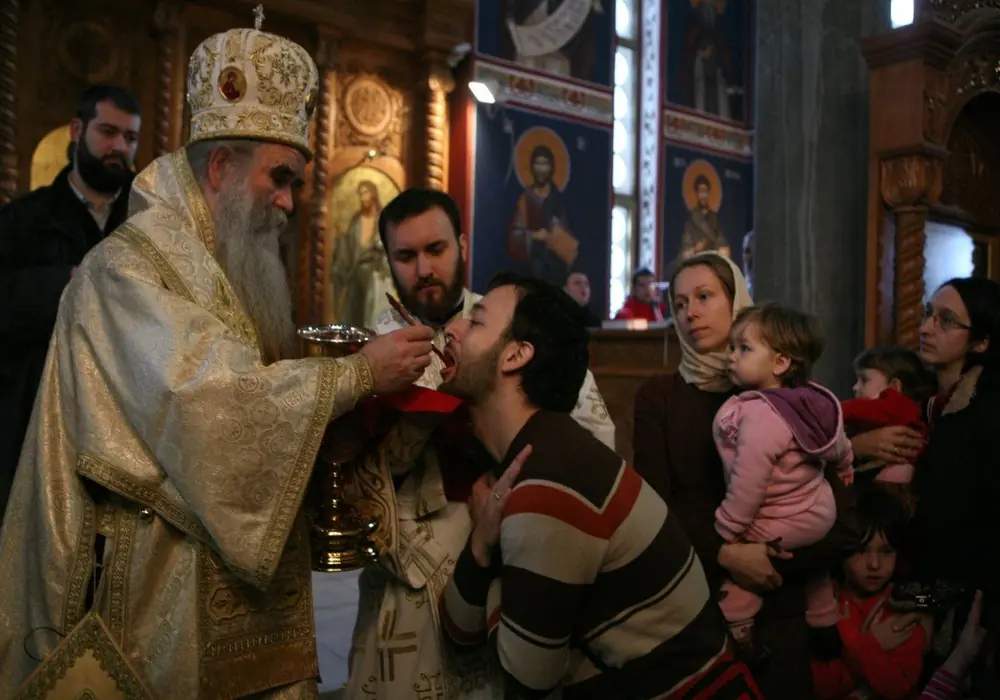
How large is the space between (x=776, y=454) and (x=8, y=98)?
701cm

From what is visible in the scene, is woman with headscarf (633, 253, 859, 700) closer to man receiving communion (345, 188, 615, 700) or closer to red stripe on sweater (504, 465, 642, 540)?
man receiving communion (345, 188, 615, 700)

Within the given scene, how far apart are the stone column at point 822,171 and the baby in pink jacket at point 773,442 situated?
2129mm

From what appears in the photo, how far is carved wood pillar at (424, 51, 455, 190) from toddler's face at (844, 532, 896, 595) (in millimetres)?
7174

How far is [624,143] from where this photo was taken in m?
12.7

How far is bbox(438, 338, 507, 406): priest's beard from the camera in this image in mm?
1715

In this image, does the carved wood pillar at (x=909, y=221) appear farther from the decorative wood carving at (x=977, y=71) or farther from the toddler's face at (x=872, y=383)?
the toddler's face at (x=872, y=383)

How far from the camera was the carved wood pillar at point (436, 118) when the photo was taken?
9164mm

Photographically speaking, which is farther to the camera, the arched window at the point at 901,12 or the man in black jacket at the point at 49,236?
the arched window at the point at 901,12

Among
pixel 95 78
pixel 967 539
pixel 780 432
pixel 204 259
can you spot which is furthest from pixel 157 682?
pixel 95 78

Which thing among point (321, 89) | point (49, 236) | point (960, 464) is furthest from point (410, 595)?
point (321, 89)

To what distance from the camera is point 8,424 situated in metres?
2.81

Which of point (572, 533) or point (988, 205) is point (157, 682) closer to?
point (572, 533)

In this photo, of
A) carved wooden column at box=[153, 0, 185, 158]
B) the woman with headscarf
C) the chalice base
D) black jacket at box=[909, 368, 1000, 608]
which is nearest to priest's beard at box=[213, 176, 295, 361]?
the chalice base

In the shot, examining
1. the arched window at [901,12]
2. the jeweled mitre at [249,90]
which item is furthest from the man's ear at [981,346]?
the arched window at [901,12]
